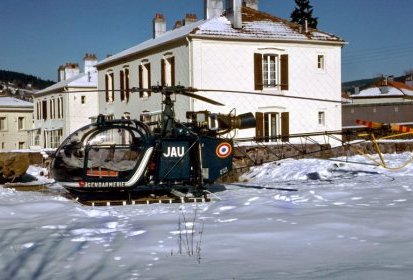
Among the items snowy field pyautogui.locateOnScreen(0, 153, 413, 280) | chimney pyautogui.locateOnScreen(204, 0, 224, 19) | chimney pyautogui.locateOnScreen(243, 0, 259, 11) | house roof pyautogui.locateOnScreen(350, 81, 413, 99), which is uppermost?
chimney pyautogui.locateOnScreen(243, 0, 259, 11)

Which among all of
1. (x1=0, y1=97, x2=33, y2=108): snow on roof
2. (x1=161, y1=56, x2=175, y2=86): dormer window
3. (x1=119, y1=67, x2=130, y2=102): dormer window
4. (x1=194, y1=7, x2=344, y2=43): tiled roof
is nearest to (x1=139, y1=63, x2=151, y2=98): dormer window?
(x1=119, y1=67, x2=130, y2=102): dormer window

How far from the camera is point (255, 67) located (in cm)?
2869

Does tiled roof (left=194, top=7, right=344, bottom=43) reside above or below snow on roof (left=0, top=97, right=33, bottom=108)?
above

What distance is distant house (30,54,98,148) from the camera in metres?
45.3

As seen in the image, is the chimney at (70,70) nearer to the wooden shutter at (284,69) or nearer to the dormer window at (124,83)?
the dormer window at (124,83)

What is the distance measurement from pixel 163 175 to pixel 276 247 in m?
5.65

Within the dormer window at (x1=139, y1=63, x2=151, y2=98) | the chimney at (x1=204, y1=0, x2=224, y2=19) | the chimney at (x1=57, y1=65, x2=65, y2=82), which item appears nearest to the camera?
the chimney at (x1=204, y1=0, x2=224, y2=19)

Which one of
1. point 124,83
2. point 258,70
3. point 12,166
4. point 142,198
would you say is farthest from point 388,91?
point 142,198

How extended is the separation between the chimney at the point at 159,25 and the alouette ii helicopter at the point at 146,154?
23.1 metres

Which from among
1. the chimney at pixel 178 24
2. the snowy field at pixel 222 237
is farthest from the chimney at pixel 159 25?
the snowy field at pixel 222 237

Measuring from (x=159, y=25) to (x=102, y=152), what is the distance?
2393cm

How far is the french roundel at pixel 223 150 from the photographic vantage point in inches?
547

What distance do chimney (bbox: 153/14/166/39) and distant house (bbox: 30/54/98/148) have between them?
28.0 feet

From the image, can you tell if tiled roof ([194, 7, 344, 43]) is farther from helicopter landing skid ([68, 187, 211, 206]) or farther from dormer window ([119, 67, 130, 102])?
helicopter landing skid ([68, 187, 211, 206])
